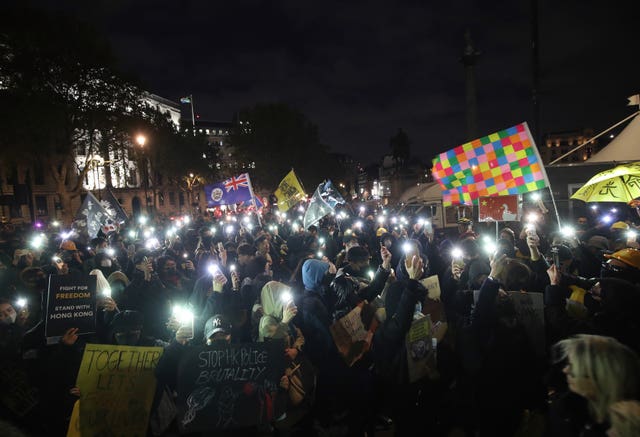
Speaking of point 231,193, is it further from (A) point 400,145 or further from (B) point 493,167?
(A) point 400,145

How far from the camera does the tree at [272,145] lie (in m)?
52.4

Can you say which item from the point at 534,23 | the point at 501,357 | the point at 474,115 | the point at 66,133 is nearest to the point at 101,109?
the point at 66,133

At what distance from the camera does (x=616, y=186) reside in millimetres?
7000

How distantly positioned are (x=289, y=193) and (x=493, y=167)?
8946 millimetres

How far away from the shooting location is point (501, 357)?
306 cm

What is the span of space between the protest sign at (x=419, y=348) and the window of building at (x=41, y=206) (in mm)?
49752

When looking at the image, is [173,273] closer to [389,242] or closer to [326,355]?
[326,355]

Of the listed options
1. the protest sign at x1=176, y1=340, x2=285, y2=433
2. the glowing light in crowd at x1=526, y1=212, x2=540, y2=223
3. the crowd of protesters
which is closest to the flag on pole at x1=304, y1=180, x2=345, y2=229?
the glowing light in crowd at x1=526, y1=212, x2=540, y2=223

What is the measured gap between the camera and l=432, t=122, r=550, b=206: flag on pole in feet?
23.4

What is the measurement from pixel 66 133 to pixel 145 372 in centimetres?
2828

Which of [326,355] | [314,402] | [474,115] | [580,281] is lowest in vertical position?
[314,402]

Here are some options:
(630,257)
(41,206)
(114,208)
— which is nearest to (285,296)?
(630,257)

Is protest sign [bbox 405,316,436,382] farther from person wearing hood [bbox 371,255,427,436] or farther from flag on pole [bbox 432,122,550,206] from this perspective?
flag on pole [bbox 432,122,550,206]

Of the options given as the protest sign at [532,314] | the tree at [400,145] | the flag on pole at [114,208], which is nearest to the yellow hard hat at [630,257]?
the protest sign at [532,314]
